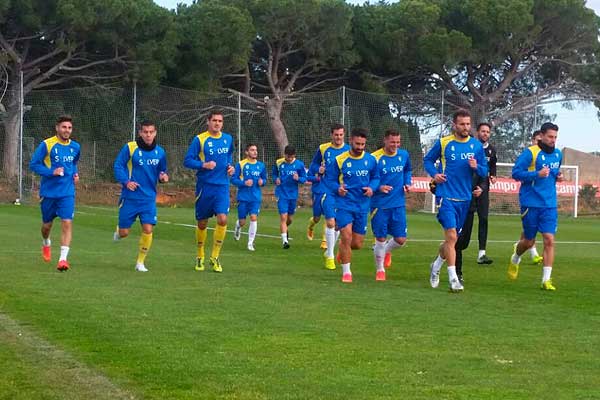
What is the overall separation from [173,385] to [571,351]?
10.5 feet

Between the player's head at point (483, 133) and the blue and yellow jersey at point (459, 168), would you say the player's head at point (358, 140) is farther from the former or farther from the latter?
the player's head at point (483, 133)

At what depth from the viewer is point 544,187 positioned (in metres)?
13.2

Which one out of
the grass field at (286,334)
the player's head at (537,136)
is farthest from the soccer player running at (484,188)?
the grass field at (286,334)

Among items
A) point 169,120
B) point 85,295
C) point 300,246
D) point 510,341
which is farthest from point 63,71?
point 510,341

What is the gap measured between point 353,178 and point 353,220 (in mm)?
646

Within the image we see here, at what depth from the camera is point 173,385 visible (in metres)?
6.52

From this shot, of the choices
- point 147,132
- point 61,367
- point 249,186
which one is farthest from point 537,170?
point 249,186

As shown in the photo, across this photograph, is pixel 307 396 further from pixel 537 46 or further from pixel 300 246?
pixel 537 46

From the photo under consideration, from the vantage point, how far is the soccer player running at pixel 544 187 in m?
13.1

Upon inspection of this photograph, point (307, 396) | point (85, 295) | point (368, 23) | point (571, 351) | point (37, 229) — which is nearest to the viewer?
point (307, 396)

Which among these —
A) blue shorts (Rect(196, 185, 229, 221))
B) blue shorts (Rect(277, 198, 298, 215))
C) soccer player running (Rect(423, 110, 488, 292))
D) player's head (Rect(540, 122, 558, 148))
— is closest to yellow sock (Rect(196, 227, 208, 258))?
blue shorts (Rect(196, 185, 229, 221))

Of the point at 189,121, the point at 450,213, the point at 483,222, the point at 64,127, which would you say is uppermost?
the point at 189,121

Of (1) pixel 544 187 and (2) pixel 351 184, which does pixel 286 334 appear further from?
(1) pixel 544 187

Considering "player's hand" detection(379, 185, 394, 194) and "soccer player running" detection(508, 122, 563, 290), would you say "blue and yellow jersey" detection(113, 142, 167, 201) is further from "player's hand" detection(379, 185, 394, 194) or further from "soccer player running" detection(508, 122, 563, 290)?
"soccer player running" detection(508, 122, 563, 290)
